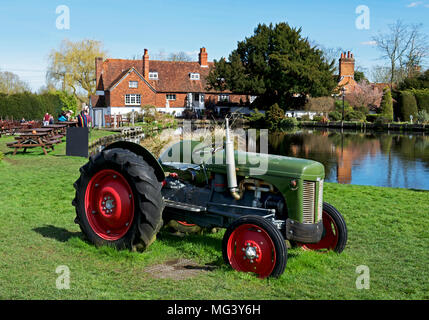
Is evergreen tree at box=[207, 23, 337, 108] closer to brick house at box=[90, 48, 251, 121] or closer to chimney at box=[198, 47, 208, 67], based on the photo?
brick house at box=[90, 48, 251, 121]

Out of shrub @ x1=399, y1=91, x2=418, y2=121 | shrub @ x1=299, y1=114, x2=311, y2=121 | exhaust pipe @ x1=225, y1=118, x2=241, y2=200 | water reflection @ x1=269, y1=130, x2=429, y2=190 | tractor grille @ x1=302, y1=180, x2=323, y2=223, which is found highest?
shrub @ x1=399, y1=91, x2=418, y2=121

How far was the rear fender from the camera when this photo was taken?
A: 5625 millimetres

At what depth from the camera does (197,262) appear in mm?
5379

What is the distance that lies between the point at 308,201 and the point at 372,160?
17708mm

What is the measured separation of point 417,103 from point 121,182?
48.0 meters

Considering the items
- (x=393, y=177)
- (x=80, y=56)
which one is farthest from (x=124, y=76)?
(x=393, y=177)

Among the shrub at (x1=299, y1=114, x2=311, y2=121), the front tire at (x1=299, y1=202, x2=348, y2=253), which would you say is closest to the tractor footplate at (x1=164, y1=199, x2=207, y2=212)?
the front tire at (x1=299, y1=202, x2=348, y2=253)

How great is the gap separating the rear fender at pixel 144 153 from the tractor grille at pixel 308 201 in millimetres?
1821

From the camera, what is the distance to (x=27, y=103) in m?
36.8

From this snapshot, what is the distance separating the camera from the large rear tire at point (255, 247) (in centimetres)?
467

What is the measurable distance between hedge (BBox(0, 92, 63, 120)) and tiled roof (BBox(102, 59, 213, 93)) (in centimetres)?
1714

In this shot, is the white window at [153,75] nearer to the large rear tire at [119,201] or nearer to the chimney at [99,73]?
the chimney at [99,73]

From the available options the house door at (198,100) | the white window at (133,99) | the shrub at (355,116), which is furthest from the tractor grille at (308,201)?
the house door at (198,100)
